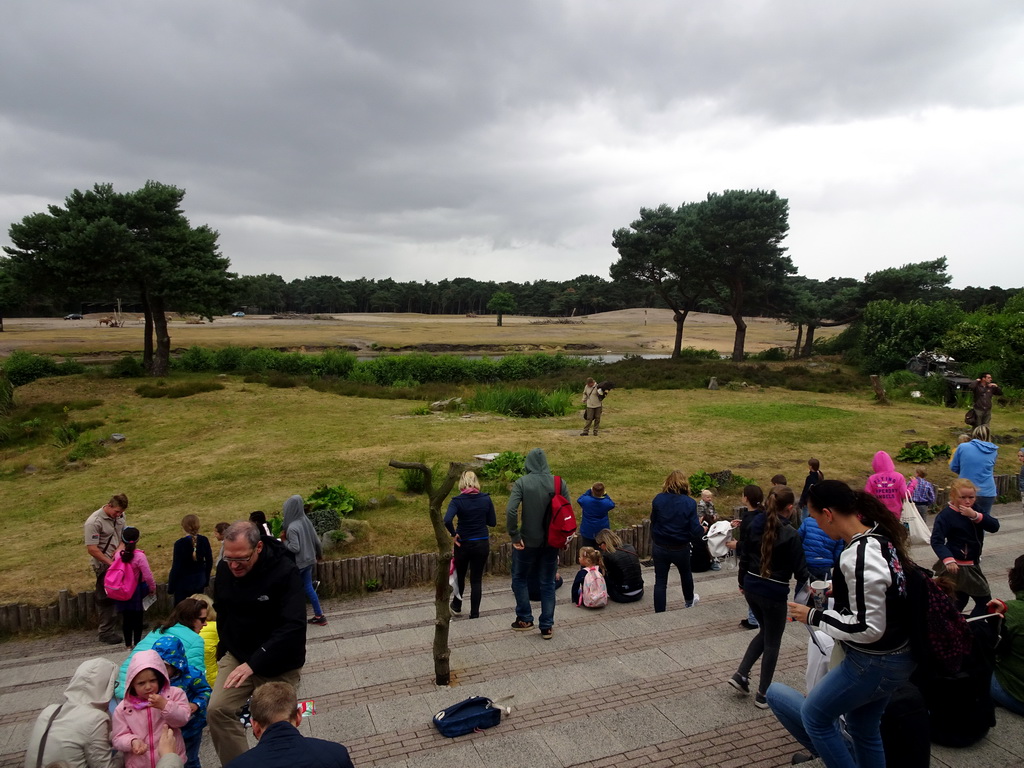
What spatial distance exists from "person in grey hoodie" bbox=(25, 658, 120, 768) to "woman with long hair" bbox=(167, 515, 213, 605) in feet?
11.0

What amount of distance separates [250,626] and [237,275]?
3053cm

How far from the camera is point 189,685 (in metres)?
4.07

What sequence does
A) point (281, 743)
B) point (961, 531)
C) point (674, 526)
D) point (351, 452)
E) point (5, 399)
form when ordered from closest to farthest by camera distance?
point (281, 743) → point (961, 531) → point (674, 526) → point (351, 452) → point (5, 399)

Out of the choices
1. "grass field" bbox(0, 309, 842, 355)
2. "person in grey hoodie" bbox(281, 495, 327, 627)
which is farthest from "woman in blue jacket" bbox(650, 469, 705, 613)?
"grass field" bbox(0, 309, 842, 355)

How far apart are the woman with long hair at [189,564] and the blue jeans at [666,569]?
15.7 feet

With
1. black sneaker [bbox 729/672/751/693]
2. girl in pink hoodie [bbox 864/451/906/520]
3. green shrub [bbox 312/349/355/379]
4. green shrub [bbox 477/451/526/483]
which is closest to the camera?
black sneaker [bbox 729/672/751/693]

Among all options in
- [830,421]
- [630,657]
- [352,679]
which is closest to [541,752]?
[630,657]

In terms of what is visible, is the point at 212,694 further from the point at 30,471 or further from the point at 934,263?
the point at 934,263

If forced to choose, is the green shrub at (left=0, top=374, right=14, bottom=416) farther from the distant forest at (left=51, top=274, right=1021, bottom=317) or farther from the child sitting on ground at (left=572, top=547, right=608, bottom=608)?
the distant forest at (left=51, top=274, right=1021, bottom=317)

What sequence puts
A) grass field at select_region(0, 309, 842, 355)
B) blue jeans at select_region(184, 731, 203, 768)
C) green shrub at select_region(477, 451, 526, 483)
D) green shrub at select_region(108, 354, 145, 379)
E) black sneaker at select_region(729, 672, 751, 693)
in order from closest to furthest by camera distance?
blue jeans at select_region(184, 731, 203, 768) → black sneaker at select_region(729, 672, 751, 693) → green shrub at select_region(477, 451, 526, 483) → green shrub at select_region(108, 354, 145, 379) → grass field at select_region(0, 309, 842, 355)

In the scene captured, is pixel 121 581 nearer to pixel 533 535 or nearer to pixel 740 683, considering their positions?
pixel 533 535

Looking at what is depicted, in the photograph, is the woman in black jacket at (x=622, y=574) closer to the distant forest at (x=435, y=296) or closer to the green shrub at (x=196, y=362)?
the green shrub at (x=196, y=362)

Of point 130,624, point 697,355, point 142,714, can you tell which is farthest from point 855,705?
point 697,355

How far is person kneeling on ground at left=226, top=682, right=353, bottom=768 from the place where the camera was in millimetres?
2754
